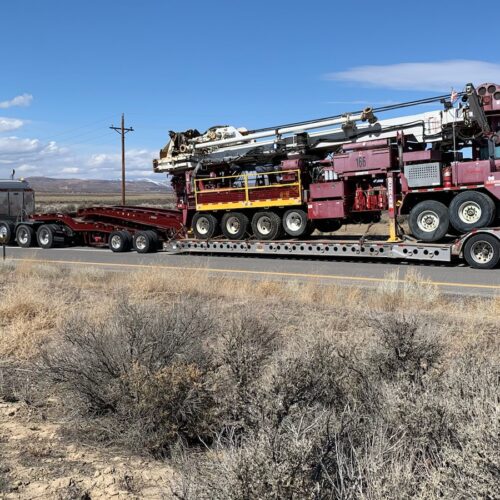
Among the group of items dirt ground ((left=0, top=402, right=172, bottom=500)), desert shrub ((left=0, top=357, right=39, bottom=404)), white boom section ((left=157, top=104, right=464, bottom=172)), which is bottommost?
dirt ground ((left=0, top=402, right=172, bottom=500))

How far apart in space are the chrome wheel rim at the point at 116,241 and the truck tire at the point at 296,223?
6.81 metres

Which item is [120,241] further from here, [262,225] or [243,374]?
[243,374]

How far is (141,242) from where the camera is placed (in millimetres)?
20891

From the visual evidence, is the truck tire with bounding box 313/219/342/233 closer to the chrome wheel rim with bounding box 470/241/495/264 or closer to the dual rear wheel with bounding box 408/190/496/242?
the dual rear wheel with bounding box 408/190/496/242

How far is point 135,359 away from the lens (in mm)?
4488

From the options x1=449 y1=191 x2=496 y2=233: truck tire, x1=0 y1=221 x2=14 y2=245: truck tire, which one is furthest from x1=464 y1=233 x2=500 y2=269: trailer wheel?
x1=0 y1=221 x2=14 y2=245: truck tire

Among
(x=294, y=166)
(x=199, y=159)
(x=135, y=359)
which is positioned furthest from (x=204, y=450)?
(x=199, y=159)

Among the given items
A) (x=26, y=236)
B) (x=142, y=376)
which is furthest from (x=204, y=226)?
(x=142, y=376)

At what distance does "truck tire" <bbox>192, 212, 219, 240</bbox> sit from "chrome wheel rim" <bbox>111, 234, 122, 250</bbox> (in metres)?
3.22

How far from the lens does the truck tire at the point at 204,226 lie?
19297 mm

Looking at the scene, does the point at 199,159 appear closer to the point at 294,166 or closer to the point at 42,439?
the point at 294,166

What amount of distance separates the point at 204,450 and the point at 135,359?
1003 millimetres

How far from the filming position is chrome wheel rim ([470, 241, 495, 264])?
13.1 m

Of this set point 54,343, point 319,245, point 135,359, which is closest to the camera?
point 135,359
